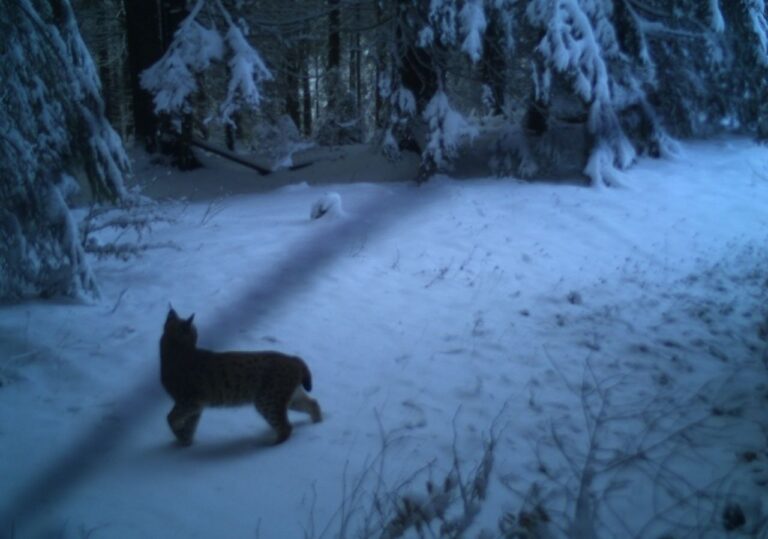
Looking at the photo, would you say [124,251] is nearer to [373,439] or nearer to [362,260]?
[362,260]

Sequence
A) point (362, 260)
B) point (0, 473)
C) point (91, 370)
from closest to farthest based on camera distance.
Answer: point (0, 473) → point (91, 370) → point (362, 260)

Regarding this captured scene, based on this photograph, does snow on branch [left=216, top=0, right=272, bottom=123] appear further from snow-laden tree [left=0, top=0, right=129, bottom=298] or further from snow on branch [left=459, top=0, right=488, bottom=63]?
snow-laden tree [left=0, top=0, right=129, bottom=298]

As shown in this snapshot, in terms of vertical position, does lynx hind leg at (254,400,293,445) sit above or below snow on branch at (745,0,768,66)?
below

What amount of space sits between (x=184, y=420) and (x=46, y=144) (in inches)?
123

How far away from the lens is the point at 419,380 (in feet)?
18.7

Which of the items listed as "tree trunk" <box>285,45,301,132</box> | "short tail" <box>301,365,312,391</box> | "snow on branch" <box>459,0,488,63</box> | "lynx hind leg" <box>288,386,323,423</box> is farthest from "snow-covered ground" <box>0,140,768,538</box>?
"tree trunk" <box>285,45,301,132</box>

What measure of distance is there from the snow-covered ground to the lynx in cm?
22

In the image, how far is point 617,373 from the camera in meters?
5.88

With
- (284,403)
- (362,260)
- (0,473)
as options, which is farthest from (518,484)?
(362,260)

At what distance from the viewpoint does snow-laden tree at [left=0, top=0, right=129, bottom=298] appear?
532 cm

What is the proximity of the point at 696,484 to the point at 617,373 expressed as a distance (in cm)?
183

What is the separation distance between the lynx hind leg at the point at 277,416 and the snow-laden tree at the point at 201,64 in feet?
27.6

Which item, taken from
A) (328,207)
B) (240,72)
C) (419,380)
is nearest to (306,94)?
(240,72)

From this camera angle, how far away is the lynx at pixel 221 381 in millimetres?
4453
